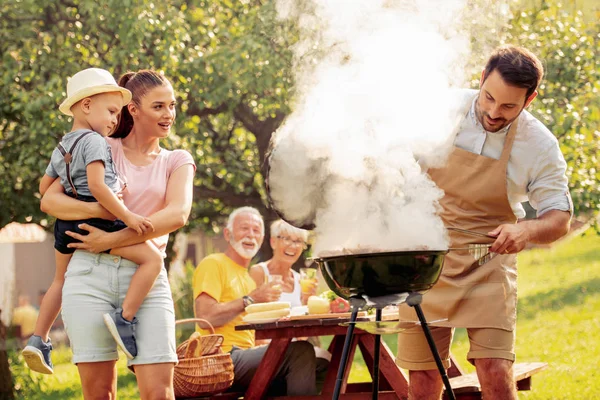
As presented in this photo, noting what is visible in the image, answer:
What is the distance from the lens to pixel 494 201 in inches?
142

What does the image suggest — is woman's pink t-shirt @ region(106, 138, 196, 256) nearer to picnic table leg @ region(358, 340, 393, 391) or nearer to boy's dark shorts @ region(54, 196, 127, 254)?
boy's dark shorts @ region(54, 196, 127, 254)

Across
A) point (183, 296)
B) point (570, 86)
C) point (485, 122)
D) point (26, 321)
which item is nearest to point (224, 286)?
point (485, 122)

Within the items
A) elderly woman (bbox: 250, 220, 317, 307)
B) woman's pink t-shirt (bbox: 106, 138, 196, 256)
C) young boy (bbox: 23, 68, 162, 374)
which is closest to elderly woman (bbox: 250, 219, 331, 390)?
elderly woman (bbox: 250, 220, 317, 307)

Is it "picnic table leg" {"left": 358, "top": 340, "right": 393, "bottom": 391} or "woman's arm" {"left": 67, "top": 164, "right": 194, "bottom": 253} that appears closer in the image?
"woman's arm" {"left": 67, "top": 164, "right": 194, "bottom": 253}

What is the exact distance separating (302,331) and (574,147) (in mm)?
4935

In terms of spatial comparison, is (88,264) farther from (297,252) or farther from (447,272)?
(297,252)

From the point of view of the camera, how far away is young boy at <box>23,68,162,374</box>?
3.27 metres

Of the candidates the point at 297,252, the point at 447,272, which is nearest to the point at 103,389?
the point at 447,272

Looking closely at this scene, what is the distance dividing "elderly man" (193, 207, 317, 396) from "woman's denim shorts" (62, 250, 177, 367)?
207cm

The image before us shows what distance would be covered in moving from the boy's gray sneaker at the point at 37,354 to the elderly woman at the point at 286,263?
9.36ft

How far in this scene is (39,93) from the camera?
8383 millimetres

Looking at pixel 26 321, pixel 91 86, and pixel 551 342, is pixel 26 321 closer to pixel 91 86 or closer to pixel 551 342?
pixel 551 342

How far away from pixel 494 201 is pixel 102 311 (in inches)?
66.1

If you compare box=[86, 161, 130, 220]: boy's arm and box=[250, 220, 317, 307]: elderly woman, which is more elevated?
box=[86, 161, 130, 220]: boy's arm
